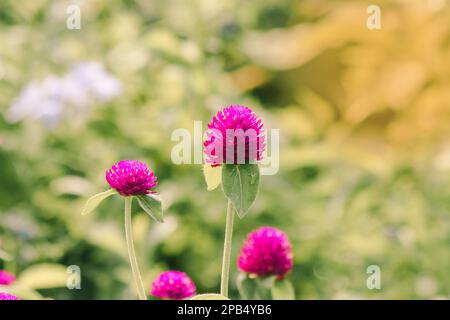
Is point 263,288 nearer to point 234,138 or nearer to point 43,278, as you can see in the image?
point 234,138

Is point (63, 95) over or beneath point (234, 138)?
over

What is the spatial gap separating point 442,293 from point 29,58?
1123 millimetres

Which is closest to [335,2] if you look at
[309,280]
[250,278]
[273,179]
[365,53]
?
[365,53]

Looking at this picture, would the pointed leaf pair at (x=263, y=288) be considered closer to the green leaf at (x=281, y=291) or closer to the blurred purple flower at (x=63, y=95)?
the green leaf at (x=281, y=291)

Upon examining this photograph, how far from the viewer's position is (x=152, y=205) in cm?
87

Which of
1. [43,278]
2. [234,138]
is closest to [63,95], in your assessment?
[43,278]

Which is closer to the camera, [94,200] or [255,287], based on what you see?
[94,200]

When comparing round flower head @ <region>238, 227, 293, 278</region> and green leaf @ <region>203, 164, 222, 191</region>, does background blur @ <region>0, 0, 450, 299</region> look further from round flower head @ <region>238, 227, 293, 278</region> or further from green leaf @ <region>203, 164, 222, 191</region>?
green leaf @ <region>203, 164, 222, 191</region>

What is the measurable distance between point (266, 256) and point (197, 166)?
0.88 meters

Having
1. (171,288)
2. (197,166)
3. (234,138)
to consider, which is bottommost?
(171,288)

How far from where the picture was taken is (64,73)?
6.79 feet

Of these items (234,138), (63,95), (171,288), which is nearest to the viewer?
(234,138)

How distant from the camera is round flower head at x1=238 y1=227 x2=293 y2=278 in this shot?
1.03m
